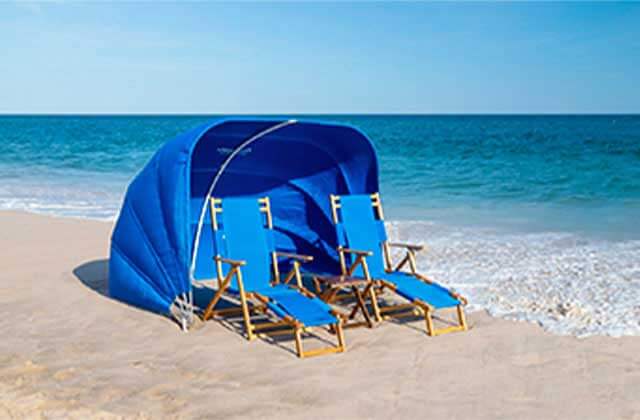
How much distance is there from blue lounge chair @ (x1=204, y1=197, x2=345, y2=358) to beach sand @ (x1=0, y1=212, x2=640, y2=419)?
0.80 feet

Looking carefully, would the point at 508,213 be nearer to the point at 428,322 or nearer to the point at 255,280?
the point at 428,322

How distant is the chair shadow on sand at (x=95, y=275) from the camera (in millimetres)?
7980

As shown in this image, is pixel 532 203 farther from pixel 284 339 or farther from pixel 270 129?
pixel 284 339

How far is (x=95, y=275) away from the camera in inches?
341

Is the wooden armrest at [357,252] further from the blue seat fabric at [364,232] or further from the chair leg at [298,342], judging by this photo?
the chair leg at [298,342]

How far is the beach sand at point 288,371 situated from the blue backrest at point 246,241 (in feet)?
1.94

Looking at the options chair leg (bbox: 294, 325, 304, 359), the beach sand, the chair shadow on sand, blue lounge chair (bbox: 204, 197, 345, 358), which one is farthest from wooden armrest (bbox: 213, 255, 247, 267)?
the chair shadow on sand

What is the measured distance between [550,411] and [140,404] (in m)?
2.63

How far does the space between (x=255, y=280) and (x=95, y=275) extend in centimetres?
274

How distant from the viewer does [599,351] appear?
596 centimetres

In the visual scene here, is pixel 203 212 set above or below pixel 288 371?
above

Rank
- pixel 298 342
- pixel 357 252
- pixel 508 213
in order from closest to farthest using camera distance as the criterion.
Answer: pixel 298 342, pixel 357 252, pixel 508 213

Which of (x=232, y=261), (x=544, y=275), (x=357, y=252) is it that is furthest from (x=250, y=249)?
(x=544, y=275)

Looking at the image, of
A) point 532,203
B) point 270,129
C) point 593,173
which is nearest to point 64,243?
point 270,129
